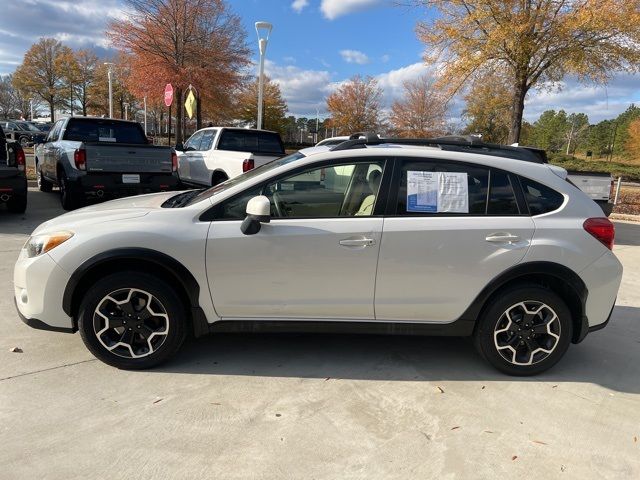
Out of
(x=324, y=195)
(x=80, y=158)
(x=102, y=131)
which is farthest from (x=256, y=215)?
(x=102, y=131)

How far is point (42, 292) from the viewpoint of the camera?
11.2 feet

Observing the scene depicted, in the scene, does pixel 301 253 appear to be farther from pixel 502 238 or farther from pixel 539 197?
pixel 539 197

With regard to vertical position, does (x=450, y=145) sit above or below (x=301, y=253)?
above

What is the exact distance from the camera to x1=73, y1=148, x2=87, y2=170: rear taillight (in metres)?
8.51

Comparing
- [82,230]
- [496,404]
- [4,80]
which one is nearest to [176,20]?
[82,230]

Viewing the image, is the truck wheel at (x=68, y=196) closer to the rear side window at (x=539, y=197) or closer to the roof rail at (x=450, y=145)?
the roof rail at (x=450, y=145)

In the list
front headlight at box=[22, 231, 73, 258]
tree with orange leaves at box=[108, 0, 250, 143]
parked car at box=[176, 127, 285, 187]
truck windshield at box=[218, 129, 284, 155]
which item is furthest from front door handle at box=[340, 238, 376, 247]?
tree with orange leaves at box=[108, 0, 250, 143]

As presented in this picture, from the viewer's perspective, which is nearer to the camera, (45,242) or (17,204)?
(45,242)

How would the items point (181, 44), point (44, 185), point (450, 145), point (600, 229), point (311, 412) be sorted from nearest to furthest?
point (311, 412), point (600, 229), point (450, 145), point (44, 185), point (181, 44)

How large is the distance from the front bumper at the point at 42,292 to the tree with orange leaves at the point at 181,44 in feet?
64.2

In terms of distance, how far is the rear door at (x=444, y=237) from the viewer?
349cm

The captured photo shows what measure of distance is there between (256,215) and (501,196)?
70.4 inches

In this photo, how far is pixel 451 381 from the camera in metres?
3.66

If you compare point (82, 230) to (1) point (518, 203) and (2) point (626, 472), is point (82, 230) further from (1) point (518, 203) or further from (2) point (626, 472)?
(2) point (626, 472)
